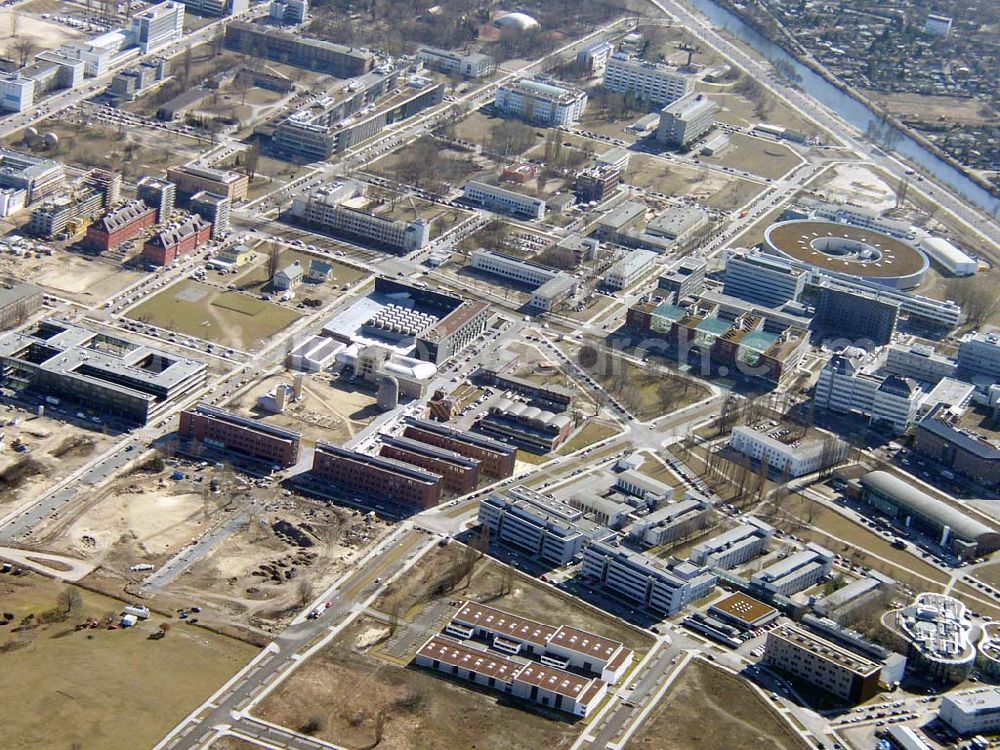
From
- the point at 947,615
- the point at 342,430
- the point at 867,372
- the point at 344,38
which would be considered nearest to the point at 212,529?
the point at 342,430

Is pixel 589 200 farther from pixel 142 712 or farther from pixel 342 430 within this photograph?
pixel 142 712

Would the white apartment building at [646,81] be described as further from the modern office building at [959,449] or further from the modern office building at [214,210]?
the modern office building at [959,449]

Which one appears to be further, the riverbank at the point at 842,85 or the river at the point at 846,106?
the riverbank at the point at 842,85

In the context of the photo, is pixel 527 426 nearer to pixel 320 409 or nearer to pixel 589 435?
pixel 589 435

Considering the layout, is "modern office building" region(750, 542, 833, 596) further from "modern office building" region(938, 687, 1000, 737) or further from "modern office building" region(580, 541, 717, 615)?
"modern office building" region(938, 687, 1000, 737)

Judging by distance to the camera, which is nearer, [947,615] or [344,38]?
[947,615]

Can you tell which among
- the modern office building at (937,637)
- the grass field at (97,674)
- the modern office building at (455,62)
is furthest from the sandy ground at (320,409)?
the modern office building at (455,62)

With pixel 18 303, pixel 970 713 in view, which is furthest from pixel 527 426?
pixel 970 713
